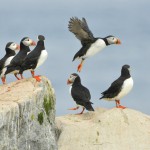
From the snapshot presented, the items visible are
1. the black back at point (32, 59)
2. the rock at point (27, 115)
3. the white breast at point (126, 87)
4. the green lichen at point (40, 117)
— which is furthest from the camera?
the white breast at point (126, 87)

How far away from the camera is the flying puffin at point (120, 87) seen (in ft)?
62.1

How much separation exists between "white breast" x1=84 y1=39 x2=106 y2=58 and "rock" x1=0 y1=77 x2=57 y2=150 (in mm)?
4916

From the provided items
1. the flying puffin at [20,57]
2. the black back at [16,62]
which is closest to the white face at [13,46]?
the flying puffin at [20,57]

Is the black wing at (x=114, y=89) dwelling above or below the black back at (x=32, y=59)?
below

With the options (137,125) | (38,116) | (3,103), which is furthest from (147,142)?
(3,103)

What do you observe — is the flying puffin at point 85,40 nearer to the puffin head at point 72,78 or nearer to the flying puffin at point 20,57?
the puffin head at point 72,78

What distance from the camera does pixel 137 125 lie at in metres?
18.5

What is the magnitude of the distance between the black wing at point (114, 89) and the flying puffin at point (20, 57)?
2958mm

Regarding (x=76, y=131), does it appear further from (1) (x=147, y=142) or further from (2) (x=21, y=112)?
(2) (x=21, y=112)

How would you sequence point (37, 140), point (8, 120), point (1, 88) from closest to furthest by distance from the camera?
1. point (8, 120)
2. point (37, 140)
3. point (1, 88)

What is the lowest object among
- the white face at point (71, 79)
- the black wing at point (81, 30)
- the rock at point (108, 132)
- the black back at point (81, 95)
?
the rock at point (108, 132)

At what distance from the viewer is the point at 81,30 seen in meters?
21.9

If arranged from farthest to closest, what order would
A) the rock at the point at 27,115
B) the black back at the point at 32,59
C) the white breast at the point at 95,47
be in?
the white breast at the point at 95,47 < the black back at the point at 32,59 < the rock at the point at 27,115

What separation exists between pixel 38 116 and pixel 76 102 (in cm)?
383
